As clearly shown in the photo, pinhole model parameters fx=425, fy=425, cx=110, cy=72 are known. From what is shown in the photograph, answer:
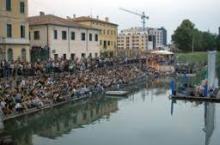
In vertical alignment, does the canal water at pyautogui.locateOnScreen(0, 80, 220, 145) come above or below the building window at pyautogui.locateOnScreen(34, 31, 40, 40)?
below

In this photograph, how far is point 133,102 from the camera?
1608 inches

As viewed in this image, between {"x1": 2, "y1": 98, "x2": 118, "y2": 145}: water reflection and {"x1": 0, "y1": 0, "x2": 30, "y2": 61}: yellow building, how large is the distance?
890 cm

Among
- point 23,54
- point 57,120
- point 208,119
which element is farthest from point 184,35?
point 57,120

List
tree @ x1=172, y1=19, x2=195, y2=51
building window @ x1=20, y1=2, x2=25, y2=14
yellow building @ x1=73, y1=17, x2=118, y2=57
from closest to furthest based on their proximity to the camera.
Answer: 1. building window @ x1=20, y1=2, x2=25, y2=14
2. yellow building @ x1=73, y1=17, x2=118, y2=57
3. tree @ x1=172, y1=19, x2=195, y2=51

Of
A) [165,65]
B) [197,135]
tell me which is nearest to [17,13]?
[197,135]

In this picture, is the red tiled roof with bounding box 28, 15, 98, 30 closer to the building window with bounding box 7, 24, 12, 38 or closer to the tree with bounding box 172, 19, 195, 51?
the building window with bounding box 7, 24, 12, 38

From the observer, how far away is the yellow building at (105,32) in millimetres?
74000

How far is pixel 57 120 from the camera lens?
30.7 meters

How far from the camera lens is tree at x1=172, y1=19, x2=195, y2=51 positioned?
10556 cm

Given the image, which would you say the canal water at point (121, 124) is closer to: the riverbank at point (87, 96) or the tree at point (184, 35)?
the riverbank at point (87, 96)

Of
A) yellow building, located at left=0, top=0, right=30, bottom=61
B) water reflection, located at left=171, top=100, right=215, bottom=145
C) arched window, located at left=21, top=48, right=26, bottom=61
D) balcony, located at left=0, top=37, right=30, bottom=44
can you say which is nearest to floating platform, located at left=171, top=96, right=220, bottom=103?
water reflection, located at left=171, top=100, right=215, bottom=145

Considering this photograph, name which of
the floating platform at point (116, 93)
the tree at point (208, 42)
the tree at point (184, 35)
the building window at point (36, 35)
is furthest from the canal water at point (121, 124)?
the tree at point (208, 42)

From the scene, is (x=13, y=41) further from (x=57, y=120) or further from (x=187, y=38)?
(x=187, y=38)

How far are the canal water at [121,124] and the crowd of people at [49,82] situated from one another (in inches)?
45.0
